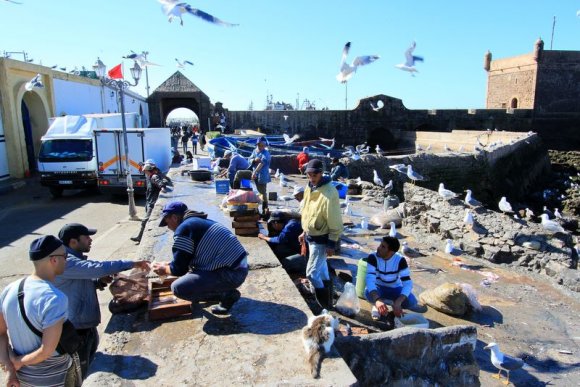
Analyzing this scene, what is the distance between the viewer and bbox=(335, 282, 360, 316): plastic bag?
482cm

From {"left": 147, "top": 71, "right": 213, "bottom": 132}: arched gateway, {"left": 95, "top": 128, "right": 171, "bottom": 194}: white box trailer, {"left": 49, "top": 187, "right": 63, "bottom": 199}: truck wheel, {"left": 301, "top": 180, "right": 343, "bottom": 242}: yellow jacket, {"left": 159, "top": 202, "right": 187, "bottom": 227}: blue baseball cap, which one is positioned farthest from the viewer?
{"left": 147, "top": 71, "right": 213, "bottom": 132}: arched gateway

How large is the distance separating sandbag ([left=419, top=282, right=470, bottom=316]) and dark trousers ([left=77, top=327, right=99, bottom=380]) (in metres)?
4.17

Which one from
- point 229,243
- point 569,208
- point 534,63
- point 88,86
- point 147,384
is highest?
point 534,63

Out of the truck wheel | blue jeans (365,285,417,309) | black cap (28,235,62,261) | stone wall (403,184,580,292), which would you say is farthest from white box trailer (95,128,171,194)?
black cap (28,235,62,261)

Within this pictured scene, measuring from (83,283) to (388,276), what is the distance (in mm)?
3001

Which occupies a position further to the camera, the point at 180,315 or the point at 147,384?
the point at 180,315

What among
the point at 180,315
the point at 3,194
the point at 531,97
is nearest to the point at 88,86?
the point at 3,194

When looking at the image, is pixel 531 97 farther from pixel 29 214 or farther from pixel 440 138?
pixel 29 214

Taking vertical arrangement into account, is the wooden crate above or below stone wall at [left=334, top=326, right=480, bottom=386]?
above

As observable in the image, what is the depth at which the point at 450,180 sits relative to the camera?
1795 cm

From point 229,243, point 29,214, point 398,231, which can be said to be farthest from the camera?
point 29,214

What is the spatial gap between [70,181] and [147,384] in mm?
12637

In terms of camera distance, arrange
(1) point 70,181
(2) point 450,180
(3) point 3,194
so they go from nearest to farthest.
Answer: (1) point 70,181
(3) point 3,194
(2) point 450,180

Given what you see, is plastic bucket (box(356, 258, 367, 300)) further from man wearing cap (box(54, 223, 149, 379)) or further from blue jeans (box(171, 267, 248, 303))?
man wearing cap (box(54, 223, 149, 379))
